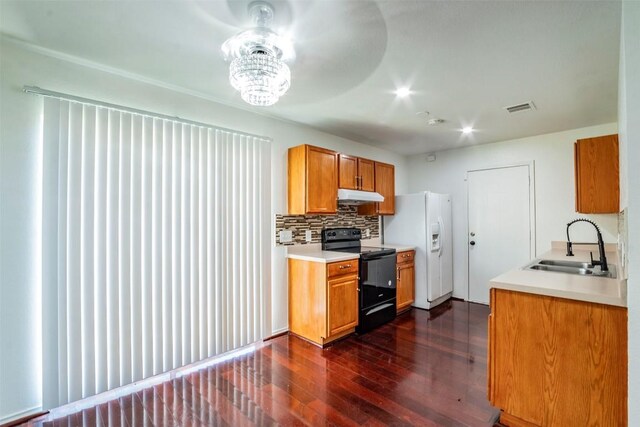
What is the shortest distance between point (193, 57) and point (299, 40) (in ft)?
2.60

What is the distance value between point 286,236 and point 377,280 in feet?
4.02

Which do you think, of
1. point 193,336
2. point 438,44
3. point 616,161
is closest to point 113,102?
point 193,336

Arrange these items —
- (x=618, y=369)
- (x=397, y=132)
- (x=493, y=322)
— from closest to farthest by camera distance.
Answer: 1. (x=618, y=369)
2. (x=493, y=322)
3. (x=397, y=132)

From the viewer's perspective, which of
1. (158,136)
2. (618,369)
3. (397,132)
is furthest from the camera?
(397,132)

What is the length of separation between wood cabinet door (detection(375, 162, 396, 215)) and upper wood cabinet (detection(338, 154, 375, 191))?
16 cm

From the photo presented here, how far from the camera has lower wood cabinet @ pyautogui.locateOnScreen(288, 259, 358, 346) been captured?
3004mm

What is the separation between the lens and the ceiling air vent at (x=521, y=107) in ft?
9.57

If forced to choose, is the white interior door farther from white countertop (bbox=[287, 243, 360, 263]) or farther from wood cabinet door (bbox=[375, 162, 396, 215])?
white countertop (bbox=[287, 243, 360, 263])

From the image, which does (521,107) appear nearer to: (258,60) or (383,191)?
(383,191)

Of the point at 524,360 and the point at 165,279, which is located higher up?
the point at 165,279

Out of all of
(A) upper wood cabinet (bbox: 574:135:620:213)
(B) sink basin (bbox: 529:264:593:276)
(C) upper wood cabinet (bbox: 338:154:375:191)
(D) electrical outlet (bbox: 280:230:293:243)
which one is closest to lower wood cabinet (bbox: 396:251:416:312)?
(C) upper wood cabinet (bbox: 338:154:375:191)

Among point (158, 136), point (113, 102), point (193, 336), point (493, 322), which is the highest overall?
point (113, 102)

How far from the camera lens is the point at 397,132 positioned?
3.92 metres

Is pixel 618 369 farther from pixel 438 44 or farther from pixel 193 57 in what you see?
pixel 193 57
